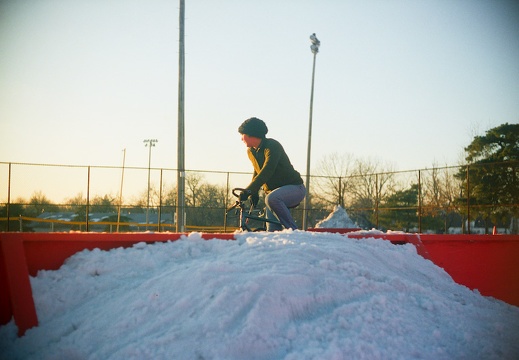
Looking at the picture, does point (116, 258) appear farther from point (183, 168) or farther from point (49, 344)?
point (183, 168)

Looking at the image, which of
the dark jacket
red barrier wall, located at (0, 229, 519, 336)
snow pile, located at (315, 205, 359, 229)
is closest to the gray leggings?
the dark jacket

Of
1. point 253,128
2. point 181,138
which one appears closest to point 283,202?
point 253,128

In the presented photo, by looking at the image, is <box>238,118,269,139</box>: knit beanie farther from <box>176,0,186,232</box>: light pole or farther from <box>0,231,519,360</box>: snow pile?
<box>176,0,186,232</box>: light pole

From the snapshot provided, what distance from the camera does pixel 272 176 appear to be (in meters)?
5.41

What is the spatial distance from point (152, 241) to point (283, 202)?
6.27 ft

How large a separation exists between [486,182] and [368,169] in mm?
22832

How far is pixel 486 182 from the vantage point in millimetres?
13758

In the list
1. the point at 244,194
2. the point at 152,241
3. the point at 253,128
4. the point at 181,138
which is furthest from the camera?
the point at 181,138

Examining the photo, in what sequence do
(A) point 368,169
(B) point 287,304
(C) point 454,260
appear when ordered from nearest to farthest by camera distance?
1. (B) point 287,304
2. (C) point 454,260
3. (A) point 368,169

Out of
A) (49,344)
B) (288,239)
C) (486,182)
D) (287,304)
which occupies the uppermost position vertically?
(486,182)

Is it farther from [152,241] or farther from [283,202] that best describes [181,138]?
[152,241]

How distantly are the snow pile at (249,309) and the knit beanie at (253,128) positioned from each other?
201 cm

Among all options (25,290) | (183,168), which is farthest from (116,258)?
(183,168)

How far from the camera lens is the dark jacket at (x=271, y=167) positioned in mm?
5137
